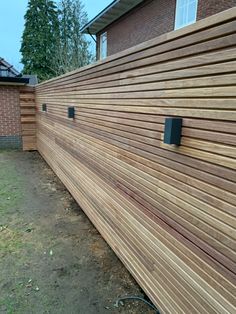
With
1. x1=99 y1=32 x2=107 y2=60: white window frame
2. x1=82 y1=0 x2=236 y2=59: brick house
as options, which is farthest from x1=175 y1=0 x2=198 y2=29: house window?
x1=99 y1=32 x2=107 y2=60: white window frame

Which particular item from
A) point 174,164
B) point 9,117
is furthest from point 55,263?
point 9,117

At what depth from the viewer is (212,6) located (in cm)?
590

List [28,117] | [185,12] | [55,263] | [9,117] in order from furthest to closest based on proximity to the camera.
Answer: [9,117]
[28,117]
[185,12]
[55,263]

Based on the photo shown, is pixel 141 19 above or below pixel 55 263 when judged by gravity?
above

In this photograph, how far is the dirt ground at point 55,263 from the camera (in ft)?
6.88

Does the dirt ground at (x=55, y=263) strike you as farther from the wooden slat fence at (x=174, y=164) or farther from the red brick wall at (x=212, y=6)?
the red brick wall at (x=212, y=6)

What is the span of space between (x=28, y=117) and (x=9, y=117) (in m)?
0.79

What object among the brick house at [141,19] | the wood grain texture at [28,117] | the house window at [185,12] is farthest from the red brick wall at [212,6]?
the wood grain texture at [28,117]

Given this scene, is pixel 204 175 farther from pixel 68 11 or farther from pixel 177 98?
pixel 68 11

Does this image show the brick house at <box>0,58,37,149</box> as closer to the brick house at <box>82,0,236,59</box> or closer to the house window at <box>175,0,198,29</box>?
the brick house at <box>82,0,236,59</box>

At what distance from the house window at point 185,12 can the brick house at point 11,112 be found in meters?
4.95

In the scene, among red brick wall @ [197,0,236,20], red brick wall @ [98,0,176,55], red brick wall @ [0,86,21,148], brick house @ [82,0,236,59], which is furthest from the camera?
red brick wall @ [0,86,21,148]

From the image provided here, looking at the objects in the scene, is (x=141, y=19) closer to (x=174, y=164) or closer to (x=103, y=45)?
(x=103, y=45)

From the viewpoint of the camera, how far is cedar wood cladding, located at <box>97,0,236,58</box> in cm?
602
